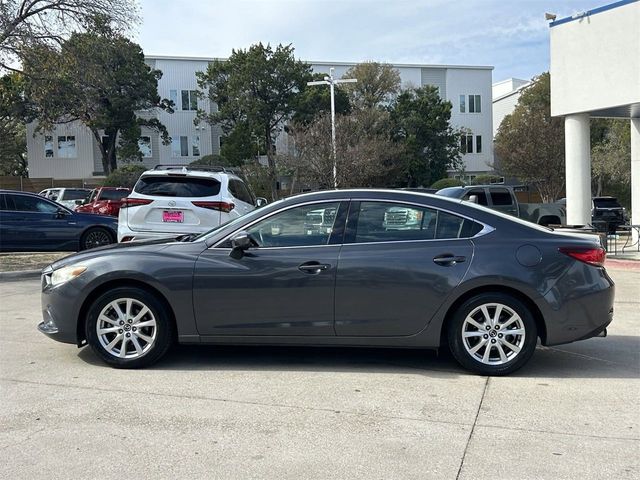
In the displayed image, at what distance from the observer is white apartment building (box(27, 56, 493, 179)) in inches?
1785

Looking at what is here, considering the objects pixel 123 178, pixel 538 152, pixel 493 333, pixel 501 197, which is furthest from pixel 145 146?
pixel 493 333

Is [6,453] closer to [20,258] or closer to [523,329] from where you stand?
[523,329]

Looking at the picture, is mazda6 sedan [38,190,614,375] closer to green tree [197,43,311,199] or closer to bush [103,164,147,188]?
bush [103,164,147,188]

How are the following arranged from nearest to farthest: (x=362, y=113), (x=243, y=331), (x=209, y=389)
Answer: (x=209, y=389), (x=243, y=331), (x=362, y=113)

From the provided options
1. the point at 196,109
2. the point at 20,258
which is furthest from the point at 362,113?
the point at 20,258

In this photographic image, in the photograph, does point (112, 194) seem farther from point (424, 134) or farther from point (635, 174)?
point (424, 134)

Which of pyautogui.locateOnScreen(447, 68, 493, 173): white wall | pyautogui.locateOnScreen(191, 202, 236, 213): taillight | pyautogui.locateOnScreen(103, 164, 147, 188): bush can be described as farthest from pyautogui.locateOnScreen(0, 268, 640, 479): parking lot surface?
pyautogui.locateOnScreen(447, 68, 493, 173): white wall

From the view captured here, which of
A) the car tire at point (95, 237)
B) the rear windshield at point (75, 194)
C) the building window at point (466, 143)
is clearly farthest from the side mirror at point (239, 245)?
the building window at point (466, 143)

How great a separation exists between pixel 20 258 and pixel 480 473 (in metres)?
13.8

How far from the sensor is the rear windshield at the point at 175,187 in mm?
10234

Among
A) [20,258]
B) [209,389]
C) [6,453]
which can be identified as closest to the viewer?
[6,453]

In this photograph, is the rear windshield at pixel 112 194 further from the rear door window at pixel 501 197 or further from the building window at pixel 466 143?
the building window at pixel 466 143

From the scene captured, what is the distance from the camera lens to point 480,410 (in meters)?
4.58

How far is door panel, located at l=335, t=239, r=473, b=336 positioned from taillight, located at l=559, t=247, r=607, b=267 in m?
0.86
